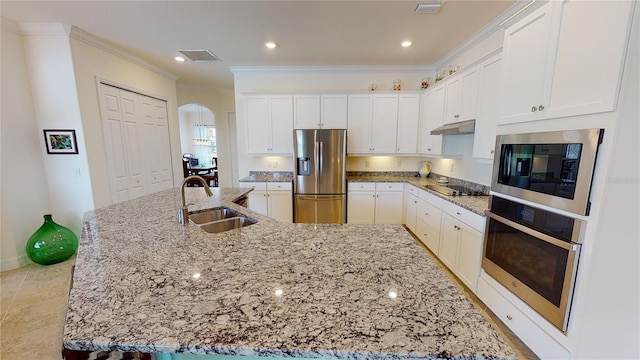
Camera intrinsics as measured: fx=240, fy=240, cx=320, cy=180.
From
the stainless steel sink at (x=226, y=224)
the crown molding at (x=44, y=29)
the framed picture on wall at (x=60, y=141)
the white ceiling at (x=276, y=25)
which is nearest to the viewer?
the stainless steel sink at (x=226, y=224)

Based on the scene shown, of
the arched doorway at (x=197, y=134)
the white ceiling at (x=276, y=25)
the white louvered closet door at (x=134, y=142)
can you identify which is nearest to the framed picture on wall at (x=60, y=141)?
the white louvered closet door at (x=134, y=142)

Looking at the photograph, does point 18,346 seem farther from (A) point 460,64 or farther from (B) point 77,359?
(A) point 460,64

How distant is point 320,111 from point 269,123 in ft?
2.79

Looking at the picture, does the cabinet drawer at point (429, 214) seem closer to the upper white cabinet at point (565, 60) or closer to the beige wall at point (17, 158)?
the upper white cabinet at point (565, 60)

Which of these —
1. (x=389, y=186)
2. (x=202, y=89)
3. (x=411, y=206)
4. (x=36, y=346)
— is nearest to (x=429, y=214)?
(x=411, y=206)

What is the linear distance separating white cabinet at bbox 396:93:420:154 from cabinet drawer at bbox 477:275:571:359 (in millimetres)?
2326

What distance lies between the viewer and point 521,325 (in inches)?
65.7

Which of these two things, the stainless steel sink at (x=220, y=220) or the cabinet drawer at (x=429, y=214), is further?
the cabinet drawer at (x=429, y=214)

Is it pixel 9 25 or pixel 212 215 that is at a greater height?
pixel 9 25

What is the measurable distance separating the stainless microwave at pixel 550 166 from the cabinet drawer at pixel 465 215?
0.35 meters

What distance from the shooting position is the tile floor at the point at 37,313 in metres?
1.69

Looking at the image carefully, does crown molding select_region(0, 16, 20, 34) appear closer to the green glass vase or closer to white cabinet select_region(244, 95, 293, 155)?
the green glass vase

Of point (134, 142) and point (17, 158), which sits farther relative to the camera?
point (134, 142)

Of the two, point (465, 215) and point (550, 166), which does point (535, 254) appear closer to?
point (550, 166)
